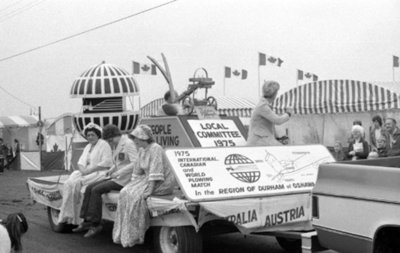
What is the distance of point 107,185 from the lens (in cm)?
787

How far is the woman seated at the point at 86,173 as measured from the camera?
843 cm

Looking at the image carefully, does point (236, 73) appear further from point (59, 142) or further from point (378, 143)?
point (378, 143)

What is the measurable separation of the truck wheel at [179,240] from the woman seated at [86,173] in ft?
6.50

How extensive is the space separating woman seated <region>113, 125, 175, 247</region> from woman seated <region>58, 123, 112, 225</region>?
1.34 m

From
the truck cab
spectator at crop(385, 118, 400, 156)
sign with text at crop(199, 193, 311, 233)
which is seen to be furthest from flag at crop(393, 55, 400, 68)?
the truck cab

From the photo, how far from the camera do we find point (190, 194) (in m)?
6.20

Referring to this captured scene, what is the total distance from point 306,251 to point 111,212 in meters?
3.17

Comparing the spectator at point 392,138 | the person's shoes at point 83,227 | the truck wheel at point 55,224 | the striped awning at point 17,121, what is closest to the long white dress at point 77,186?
the person's shoes at point 83,227

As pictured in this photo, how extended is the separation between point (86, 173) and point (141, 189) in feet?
6.33

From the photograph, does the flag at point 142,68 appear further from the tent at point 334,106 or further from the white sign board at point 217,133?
the white sign board at point 217,133

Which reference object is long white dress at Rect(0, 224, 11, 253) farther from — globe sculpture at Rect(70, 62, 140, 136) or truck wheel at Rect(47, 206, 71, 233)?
globe sculpture at Rect(70, 62, 140, 136)

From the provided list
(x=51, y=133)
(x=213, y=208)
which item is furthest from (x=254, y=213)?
(x=51, y=133)

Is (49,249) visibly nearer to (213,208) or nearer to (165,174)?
(165,174)

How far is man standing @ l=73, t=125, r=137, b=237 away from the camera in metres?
7.86
